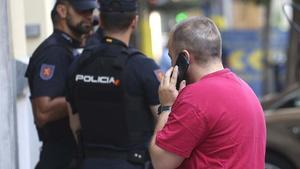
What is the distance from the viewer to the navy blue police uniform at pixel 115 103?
13.8 ft

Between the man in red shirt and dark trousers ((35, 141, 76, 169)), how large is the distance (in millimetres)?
1372

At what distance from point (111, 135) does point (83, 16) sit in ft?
3.14

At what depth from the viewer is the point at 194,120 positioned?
334 centimetres

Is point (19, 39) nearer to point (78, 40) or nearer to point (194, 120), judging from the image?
point (78, 40)

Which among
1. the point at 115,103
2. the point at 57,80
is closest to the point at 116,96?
A: the point at 115,103

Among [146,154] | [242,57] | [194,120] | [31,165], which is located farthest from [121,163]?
[242,57]

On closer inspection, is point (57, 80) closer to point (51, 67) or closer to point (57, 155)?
point (51, 67)

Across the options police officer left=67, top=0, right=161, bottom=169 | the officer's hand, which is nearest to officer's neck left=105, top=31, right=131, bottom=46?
police officer left=67, top=0, right=161, bottom=169

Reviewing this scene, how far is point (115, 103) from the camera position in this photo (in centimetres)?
422

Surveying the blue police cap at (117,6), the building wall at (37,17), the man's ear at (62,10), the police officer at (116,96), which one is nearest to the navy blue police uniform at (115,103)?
the police officer at (116,96)

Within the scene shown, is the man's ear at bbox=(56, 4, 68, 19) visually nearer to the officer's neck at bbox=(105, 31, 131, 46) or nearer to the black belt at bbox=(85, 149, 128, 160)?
the officer's neck at bbox=(105, 31, 131, 46)

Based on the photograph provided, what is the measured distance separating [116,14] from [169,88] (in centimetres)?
90

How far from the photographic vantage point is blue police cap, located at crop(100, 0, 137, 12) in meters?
4.32

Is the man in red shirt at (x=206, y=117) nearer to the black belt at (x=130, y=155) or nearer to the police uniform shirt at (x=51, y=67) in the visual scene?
the black belt at (x=130, y=155)
